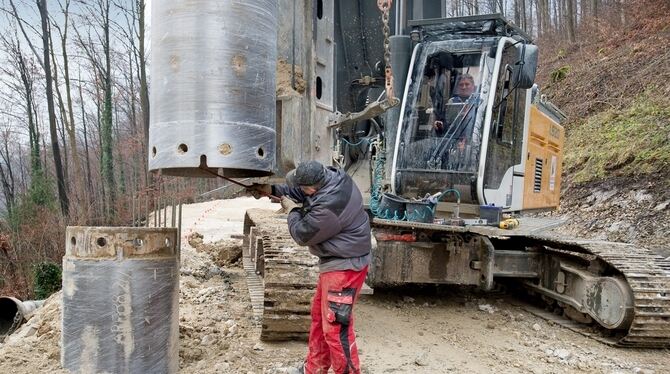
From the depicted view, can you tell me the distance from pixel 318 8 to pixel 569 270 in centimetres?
361

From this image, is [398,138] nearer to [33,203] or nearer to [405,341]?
[405,341]

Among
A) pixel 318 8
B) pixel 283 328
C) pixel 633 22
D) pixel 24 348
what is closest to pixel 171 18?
pixel 318 8

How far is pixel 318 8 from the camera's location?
4.18 m

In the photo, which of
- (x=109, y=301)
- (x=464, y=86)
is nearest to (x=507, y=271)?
(x=464, y=86)

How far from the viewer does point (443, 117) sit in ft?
20.1

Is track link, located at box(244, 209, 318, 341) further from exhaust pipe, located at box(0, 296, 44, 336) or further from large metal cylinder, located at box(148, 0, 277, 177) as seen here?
exhaust pipe, located at box(0, 296, 44, 336)

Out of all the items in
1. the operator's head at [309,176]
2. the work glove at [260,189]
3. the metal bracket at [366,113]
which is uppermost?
the metal bracket at [366,113]

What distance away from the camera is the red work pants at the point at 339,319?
3.74 meters

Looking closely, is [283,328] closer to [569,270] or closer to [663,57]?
[569,270]

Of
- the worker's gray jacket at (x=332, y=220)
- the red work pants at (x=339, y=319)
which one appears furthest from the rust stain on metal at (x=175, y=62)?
the red work pants at (x=339, y=319)

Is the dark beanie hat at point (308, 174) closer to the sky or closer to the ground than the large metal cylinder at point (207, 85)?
closer to the ground

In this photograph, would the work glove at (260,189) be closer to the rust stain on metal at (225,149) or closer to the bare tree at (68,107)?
the rust stain on metal at (225,149)

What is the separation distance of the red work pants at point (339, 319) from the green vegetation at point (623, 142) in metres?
8.17

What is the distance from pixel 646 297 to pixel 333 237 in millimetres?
2943
